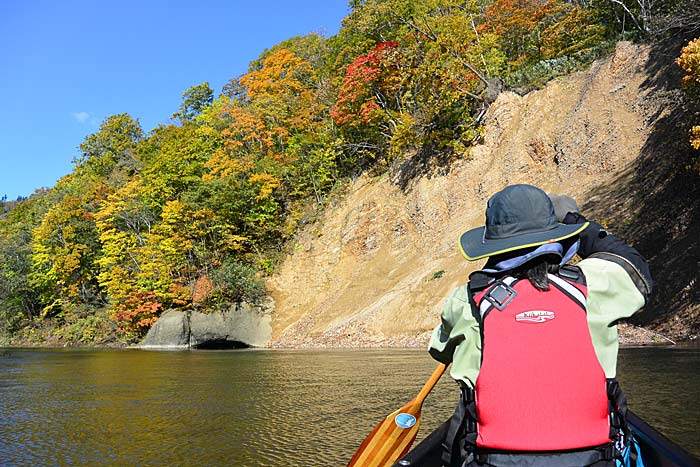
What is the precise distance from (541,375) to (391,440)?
5.92ft

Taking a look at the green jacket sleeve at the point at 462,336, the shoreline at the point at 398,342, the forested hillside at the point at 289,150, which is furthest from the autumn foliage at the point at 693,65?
the green jacket sleeve at the point at 462,336

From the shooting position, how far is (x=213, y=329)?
28.9m

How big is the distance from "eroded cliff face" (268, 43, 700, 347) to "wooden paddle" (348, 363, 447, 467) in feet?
46.0

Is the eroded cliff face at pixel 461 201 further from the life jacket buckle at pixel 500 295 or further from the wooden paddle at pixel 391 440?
the life jacket buckle at pixel 500 295

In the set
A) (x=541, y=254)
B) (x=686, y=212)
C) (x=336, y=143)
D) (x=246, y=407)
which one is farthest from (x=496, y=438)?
(x=336, y=143)

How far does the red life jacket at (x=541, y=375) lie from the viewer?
2016mm

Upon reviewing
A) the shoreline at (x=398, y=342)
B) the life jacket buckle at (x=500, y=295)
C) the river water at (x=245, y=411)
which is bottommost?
the shoreline at (x=398, y=342)

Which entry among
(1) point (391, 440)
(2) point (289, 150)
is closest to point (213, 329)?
(2) point (289, 150)

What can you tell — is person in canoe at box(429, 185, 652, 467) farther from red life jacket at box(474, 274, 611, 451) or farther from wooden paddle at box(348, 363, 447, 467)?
wooden paddle at box(348, 363, 447, 467)

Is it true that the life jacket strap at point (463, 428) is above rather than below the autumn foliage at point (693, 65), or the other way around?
below

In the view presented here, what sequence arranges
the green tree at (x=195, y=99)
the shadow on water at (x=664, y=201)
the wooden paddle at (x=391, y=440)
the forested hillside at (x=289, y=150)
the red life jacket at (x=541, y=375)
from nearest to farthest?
the red life jacket at (x=541, y=375) < the wooden paddle at (x=391, y=440) < the shadow on water at (x=664, y=201) < the forested hillside at (x=289, y=150) < the green tree at (x=195, y=99)

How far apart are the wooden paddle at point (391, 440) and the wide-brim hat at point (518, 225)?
1.60 metres

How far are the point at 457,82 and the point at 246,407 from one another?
20.2 m

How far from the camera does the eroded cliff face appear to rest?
64.7 feet
